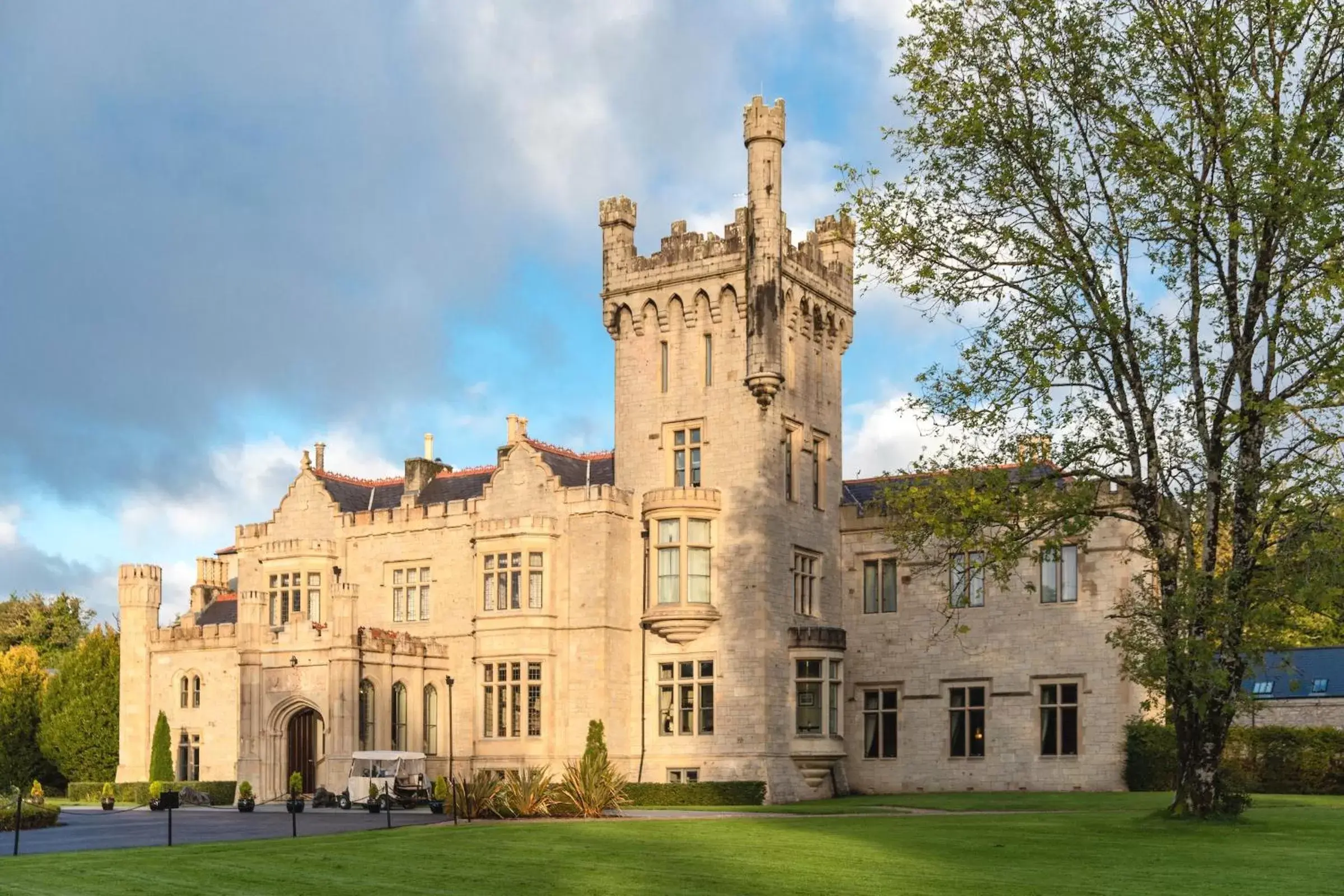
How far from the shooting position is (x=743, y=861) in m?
21.6

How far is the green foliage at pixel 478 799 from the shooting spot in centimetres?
3256

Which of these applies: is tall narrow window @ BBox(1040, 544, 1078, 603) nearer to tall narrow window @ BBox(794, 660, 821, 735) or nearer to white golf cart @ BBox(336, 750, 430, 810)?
tall narrow window @ BBox(794, 660, 821, 735)

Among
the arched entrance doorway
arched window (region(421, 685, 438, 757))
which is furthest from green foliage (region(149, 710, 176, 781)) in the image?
arched window (region(421, 685, 438, 757))

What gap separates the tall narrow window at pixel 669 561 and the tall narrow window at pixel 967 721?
870 centimetres

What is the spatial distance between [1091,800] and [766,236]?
58.2 ft

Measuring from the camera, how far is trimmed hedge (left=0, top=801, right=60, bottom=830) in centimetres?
3272

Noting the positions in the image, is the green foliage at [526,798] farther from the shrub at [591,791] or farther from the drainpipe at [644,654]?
the drainpipe at [644,654]

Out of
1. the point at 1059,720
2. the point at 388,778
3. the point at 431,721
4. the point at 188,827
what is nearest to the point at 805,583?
the point at 1059,720

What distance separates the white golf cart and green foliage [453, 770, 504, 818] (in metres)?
7.48

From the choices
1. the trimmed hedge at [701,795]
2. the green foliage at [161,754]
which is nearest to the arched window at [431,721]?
the trimmed hedge at [701,795]

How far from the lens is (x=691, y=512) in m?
43.8

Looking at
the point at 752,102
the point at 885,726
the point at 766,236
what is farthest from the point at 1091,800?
the point at 752,102

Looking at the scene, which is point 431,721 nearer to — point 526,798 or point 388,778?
point 388,778

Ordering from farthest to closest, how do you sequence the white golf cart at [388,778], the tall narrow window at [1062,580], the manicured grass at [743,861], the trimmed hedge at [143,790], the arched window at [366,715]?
the trimmed hedge at [143,790] < the arched window at [366,715] < the tall narrow window at [1062,580] < the white golf cart at [388,778] < the manicured grass at [743,861]
